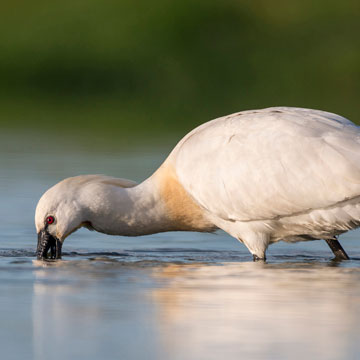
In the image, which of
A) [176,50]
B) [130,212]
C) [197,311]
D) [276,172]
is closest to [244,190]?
[276,172]

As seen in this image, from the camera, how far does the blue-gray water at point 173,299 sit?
26.6ft

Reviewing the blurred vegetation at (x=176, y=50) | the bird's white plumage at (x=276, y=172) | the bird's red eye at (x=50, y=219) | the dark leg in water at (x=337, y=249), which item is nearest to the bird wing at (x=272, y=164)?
the bird's white plumage at (x=276, y=172)

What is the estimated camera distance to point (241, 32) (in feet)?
154

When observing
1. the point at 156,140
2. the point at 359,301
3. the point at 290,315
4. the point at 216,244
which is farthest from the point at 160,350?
the point at 156,140

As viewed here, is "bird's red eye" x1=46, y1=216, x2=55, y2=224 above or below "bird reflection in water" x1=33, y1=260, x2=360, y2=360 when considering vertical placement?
above

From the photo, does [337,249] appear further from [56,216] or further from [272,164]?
[56,216]

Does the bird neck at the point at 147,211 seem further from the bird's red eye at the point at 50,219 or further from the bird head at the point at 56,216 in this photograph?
the bird's red eye at the point at 50,219

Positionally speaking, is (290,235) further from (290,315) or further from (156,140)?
(156,140)

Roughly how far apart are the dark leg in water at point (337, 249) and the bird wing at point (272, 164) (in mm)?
701

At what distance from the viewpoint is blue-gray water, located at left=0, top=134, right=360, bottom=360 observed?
319 inches

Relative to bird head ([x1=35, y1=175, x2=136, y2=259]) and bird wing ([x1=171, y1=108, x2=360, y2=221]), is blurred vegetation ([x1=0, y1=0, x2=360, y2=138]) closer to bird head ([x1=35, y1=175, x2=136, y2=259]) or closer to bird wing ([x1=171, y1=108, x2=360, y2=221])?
bird head ([x1=35, y1=175, x2=136, y2=259])

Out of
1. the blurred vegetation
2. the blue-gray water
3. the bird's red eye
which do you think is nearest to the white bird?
the bird's red eye

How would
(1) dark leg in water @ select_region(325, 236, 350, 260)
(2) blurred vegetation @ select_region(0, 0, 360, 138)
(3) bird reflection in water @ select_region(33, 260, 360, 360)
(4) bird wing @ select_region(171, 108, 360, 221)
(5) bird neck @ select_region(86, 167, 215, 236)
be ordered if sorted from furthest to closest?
(2) blurred vegetation @ select_region(0, 0, 360, 138), (5) bird neck @ select_region(86, 167, 215, 236), (1) dark leg in water @ select_region(325, 236, 350, 260), (4) bird wing @ select_region(171, 108, 360, 221), (3) bird reflection in water @ select_region(33, 260, 360, 360)

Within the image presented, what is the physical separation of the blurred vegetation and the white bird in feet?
71.6
